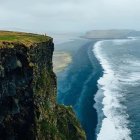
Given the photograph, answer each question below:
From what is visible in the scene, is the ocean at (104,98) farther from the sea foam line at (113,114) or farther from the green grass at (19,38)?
the green grass at (19,38)

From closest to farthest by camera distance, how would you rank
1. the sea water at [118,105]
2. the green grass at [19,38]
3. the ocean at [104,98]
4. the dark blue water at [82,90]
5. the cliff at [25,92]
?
the cliff at [25,92] < the green grass at [19,38] < the sea water at [118,105] < the ocean at [104,98] < the dark blue water at [82,90]

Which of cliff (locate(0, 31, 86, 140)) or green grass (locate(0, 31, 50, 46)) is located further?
green grass (locate(0, 31, 50, 46))

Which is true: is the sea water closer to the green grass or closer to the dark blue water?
the dark blue water

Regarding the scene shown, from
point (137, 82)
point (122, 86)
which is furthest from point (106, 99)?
point (137, 82)

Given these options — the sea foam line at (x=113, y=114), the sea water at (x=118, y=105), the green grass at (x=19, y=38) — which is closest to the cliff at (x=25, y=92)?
the green grass at (x=19, y=38)

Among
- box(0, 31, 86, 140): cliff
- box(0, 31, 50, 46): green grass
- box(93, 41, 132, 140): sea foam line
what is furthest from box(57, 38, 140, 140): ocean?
box(0, 31, 50, 46): green grass

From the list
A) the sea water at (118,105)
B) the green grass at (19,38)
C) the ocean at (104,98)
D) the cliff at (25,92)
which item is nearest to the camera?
the cliff at (25,92)
